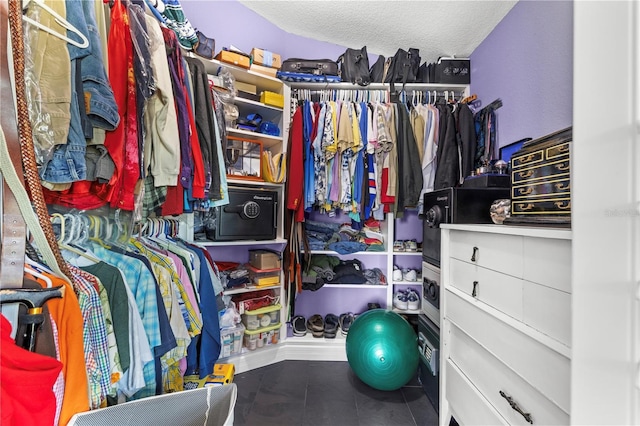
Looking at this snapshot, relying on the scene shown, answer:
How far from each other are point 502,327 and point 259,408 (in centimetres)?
137

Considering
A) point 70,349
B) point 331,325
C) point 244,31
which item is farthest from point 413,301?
point 244,31

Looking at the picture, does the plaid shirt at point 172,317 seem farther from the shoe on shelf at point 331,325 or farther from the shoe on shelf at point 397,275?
the shoe on shelf at point 397,275

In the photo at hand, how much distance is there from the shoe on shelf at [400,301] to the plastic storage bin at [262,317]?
95 cm

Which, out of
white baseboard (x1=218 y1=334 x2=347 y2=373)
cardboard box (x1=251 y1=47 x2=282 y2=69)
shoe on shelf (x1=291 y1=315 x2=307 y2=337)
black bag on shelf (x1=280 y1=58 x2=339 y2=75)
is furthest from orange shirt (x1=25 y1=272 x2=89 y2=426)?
black bag on shelf (x1=280 y1=58 x2=339 y2=75)

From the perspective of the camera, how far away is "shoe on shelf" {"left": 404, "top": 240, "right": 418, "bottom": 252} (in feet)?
7.15

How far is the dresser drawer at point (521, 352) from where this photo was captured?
688mm

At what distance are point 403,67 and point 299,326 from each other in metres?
2.26

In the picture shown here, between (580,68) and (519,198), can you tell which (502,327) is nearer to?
(519,198)

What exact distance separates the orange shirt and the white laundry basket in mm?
73

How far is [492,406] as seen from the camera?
36.6 inches

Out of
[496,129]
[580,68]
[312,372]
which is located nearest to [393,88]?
[496,129]

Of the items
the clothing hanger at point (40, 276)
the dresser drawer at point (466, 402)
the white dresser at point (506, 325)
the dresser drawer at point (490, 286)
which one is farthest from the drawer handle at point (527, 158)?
the clothing hanger at point (40, 276)

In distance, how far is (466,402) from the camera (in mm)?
1079

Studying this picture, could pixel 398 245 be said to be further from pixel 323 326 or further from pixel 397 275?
pixel 323 326
